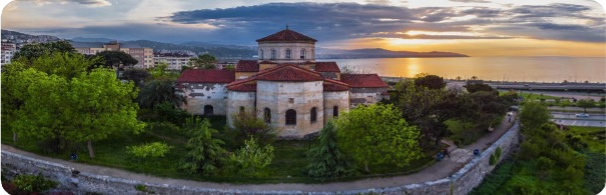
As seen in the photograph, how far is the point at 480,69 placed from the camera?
7988cm

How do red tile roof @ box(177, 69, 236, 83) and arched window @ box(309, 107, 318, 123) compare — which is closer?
arched window @ box(309, 107, 318, 123)

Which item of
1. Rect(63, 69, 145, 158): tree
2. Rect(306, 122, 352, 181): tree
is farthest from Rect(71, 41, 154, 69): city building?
Rect(306, 122, 352, 181): tree

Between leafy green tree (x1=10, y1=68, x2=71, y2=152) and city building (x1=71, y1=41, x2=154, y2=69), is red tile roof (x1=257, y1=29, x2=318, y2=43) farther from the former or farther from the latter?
city building (x1=71, y1=41, x2=154, y2=69)

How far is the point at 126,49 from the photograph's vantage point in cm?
5600

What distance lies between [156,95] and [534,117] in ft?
72.6

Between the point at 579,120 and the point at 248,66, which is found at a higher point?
the point at 248,66

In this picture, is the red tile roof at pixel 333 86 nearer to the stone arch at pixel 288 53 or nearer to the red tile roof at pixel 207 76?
the stone arch at pixel 288 53

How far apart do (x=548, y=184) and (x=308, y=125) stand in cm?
1159

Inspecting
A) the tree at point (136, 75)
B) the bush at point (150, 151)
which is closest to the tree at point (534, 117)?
the bush at point (150, 151)

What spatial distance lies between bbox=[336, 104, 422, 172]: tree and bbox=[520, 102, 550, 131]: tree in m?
12.4

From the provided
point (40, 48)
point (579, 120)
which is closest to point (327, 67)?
point (579, 120)

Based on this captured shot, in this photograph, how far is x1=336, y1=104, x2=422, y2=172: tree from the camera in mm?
17344

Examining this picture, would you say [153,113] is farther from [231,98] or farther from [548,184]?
[548,184]

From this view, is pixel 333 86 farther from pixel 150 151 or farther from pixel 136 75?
pixel 136 75
